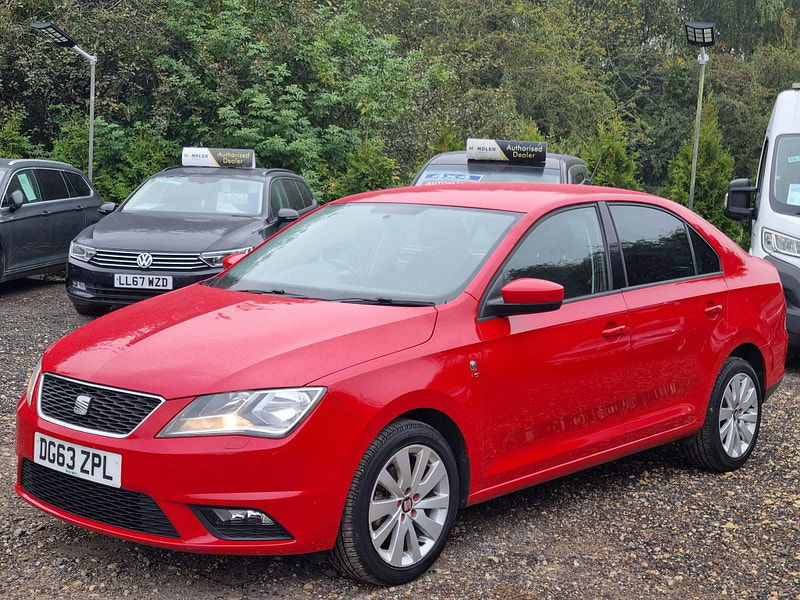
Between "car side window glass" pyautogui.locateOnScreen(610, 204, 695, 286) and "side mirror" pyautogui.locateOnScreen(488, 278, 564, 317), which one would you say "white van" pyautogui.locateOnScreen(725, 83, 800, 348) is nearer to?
"car side window glass" pyautogui.locateOnScreen(610, 204, 695, 286)

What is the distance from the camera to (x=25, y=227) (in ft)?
41.8

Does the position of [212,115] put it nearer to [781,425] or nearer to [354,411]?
[781,425]

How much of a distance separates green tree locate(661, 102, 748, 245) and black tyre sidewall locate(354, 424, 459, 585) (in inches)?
691

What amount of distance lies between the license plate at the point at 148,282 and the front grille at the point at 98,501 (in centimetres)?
578

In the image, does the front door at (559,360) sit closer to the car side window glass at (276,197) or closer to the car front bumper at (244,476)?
the car front bumper at (244,476)

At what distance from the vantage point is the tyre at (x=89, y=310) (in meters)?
10.6

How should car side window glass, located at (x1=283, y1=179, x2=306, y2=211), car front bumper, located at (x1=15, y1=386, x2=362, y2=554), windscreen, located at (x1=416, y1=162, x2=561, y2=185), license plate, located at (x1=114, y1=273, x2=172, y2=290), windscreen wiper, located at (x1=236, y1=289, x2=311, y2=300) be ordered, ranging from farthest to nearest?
car side window glass, located at (x1=283, y1=179, x2=306, y2=211) < windscreen, located at (x1=416, y1=162, x2=561, y2=185) < license plate, located at (x1=114, y1=273, x2=172, y2=290) < windscreen wiper, located at (x1=236, y1=289, x2=311, y2=300) < car front bumper, located at (x1=15, y1=386, x2=362, y2=554)

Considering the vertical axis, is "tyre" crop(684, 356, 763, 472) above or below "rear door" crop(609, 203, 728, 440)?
below

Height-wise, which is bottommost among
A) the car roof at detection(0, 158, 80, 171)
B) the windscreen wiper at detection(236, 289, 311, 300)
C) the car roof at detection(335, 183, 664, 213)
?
the car roof at detection(0, 158, 80, 171)

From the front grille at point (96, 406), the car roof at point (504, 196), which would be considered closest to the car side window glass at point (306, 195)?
the car roof at point (504, 196)

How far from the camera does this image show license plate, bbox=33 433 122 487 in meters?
4.05

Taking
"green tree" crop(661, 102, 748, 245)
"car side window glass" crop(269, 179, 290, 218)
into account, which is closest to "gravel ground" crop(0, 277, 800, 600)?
"car side window glass" crop(269, 179, 290, 218)

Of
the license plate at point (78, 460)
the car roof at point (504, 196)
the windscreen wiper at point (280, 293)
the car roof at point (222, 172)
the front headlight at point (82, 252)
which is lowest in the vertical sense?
the front headlight at point (82, 252)

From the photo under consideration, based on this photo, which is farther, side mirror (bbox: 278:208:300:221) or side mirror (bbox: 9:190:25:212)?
side mirror (bbox: 9:190:25:212)
